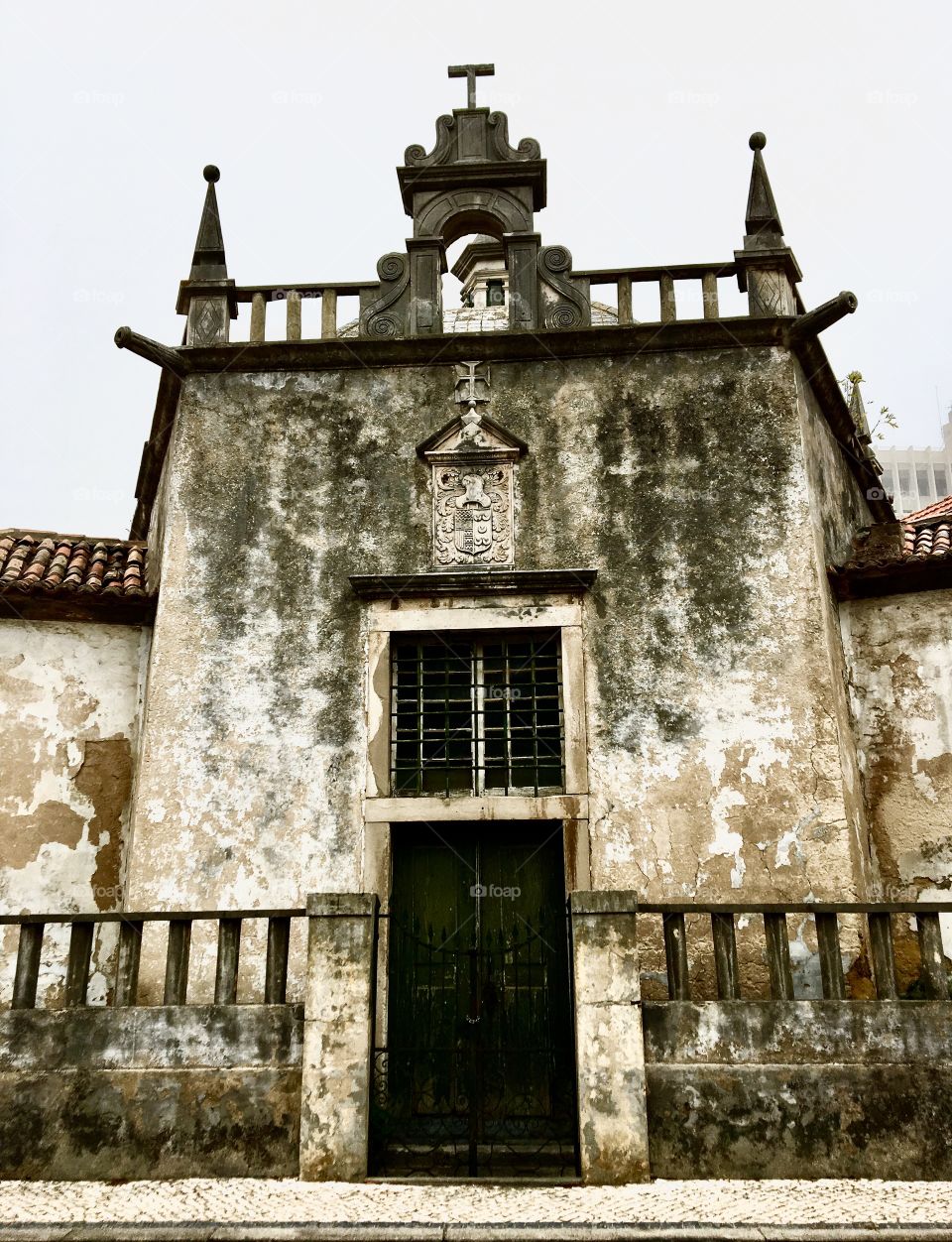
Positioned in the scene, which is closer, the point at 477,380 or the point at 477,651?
the point at 477,651

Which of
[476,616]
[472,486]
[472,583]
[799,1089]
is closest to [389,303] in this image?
[472,486]

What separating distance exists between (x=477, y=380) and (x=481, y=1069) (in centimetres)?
615

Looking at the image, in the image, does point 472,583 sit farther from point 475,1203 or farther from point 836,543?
point 475,1203

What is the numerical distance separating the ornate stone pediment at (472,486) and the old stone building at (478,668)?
0.11ft

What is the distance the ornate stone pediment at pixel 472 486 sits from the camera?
10805mm

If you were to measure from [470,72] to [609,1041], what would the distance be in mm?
10099

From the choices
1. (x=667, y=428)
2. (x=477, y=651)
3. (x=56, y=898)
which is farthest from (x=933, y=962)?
(x=56, y=898)

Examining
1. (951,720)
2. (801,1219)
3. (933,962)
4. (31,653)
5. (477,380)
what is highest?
(477,380)

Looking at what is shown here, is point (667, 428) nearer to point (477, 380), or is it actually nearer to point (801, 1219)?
point (477, 380)

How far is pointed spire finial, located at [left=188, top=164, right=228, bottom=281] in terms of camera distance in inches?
470

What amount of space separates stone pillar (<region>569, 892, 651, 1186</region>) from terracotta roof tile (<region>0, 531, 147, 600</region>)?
5914 millimetres

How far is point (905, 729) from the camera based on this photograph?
423 inches

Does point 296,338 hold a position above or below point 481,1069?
above

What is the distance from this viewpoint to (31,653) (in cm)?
1116
